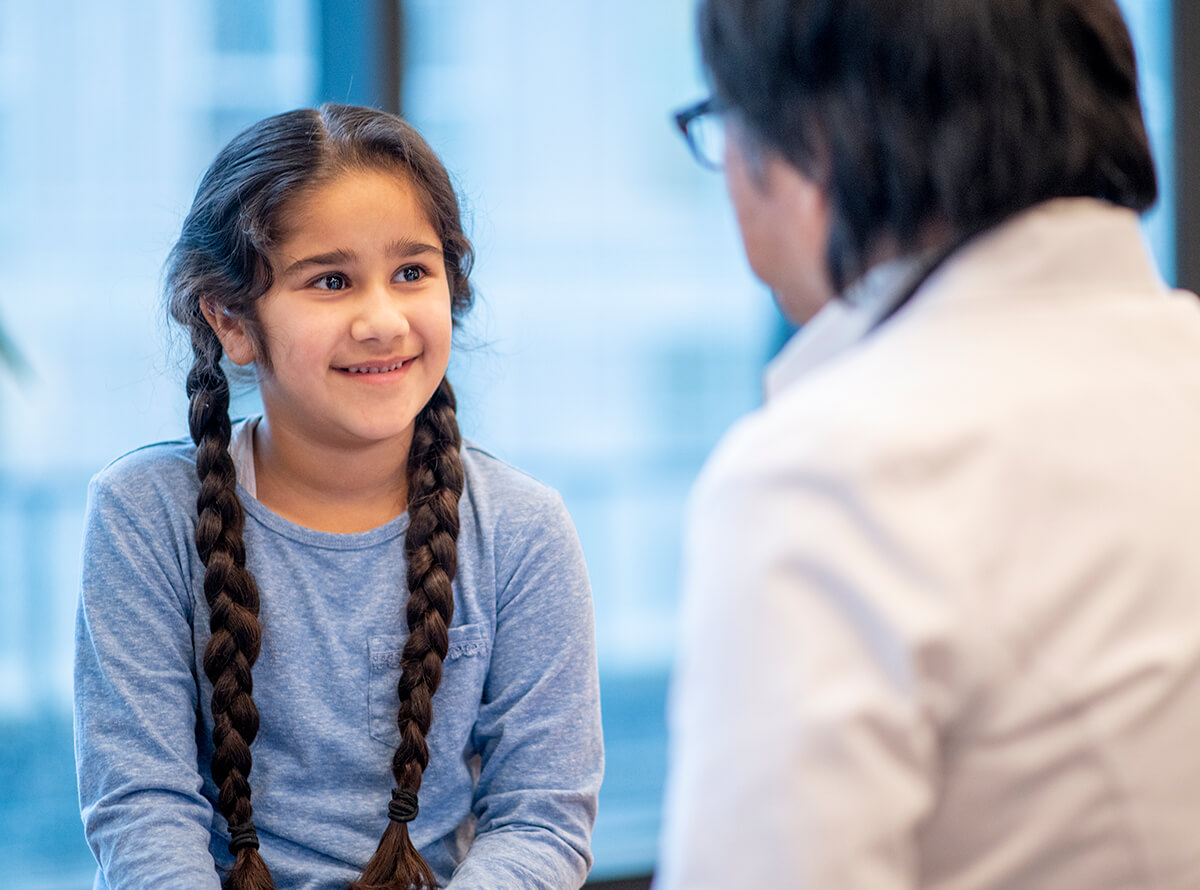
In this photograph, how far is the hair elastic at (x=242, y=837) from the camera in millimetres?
1179

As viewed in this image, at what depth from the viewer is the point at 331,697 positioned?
1242 mm

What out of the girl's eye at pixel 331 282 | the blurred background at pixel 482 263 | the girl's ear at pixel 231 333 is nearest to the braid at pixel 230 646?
the girl's ear at pixel 231 333

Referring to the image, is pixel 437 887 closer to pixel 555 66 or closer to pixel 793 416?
pixel 793 416

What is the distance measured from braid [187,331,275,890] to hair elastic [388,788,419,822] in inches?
5.7

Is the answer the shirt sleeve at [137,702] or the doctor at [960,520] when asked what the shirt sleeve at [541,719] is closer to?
the shirt sleeve at [137,702]

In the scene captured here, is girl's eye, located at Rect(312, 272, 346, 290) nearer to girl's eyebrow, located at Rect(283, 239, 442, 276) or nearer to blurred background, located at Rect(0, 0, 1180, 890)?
girl's eyebrow, located at Rect(283, 239, 442, 276)

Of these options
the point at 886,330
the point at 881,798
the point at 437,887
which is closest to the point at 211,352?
the point at 437,887

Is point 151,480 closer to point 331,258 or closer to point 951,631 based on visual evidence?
point 331,258

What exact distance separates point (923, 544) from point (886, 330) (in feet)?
0.55

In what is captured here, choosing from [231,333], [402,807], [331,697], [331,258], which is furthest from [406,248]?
[402,807]

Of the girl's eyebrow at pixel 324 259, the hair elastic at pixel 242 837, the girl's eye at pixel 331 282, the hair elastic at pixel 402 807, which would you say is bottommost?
the hair elastic at pixel 242 837

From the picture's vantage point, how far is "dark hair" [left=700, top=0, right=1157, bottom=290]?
646mm

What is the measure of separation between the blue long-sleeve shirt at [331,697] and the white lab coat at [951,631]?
66 cm

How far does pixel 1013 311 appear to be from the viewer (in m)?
0.66
